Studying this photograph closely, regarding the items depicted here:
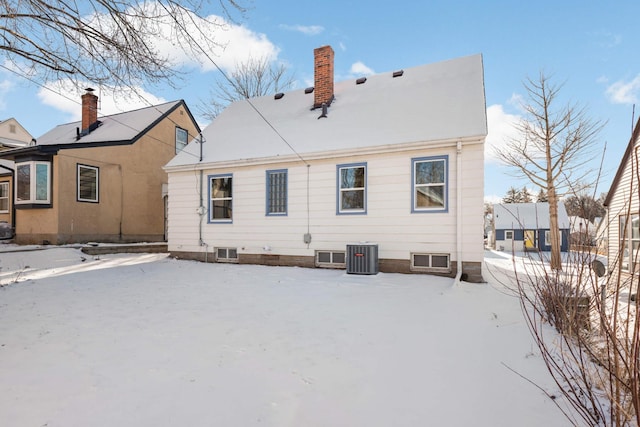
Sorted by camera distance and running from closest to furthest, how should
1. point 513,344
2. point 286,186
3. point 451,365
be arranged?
1. point 451,365
2. point 513,344
3. point 286,186

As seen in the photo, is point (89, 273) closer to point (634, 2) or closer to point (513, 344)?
point (513, 344)

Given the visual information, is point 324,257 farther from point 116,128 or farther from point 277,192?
point 116,128

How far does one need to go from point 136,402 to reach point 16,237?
50.2 ft

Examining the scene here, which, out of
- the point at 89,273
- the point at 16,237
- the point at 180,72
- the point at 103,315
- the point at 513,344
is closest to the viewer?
the point at 513,344

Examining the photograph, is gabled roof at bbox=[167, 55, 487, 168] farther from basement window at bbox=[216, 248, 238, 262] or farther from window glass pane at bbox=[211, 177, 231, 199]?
basement window at bbox=[216, 248, 238, 262]

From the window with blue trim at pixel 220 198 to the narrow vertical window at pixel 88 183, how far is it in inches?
246

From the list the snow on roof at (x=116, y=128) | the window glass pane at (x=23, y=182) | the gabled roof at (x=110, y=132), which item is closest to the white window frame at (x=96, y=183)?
the gabled roof at (x=110, y=132)

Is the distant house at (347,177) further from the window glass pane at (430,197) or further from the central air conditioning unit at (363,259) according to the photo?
the central air conditioning unit at (363,259)

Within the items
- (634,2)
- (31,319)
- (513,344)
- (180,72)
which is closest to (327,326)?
(513,344)

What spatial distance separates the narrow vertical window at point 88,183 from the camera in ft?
44.4

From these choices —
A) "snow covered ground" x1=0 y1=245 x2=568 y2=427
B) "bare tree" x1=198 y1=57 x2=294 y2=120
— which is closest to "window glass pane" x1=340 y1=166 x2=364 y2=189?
"snow covered ground" x1=0 y1=245 x2=568 y2=427

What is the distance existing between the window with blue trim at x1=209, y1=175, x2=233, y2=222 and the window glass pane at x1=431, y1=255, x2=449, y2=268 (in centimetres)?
648

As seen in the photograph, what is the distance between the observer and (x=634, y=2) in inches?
355

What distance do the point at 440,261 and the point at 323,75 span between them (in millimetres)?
7614
